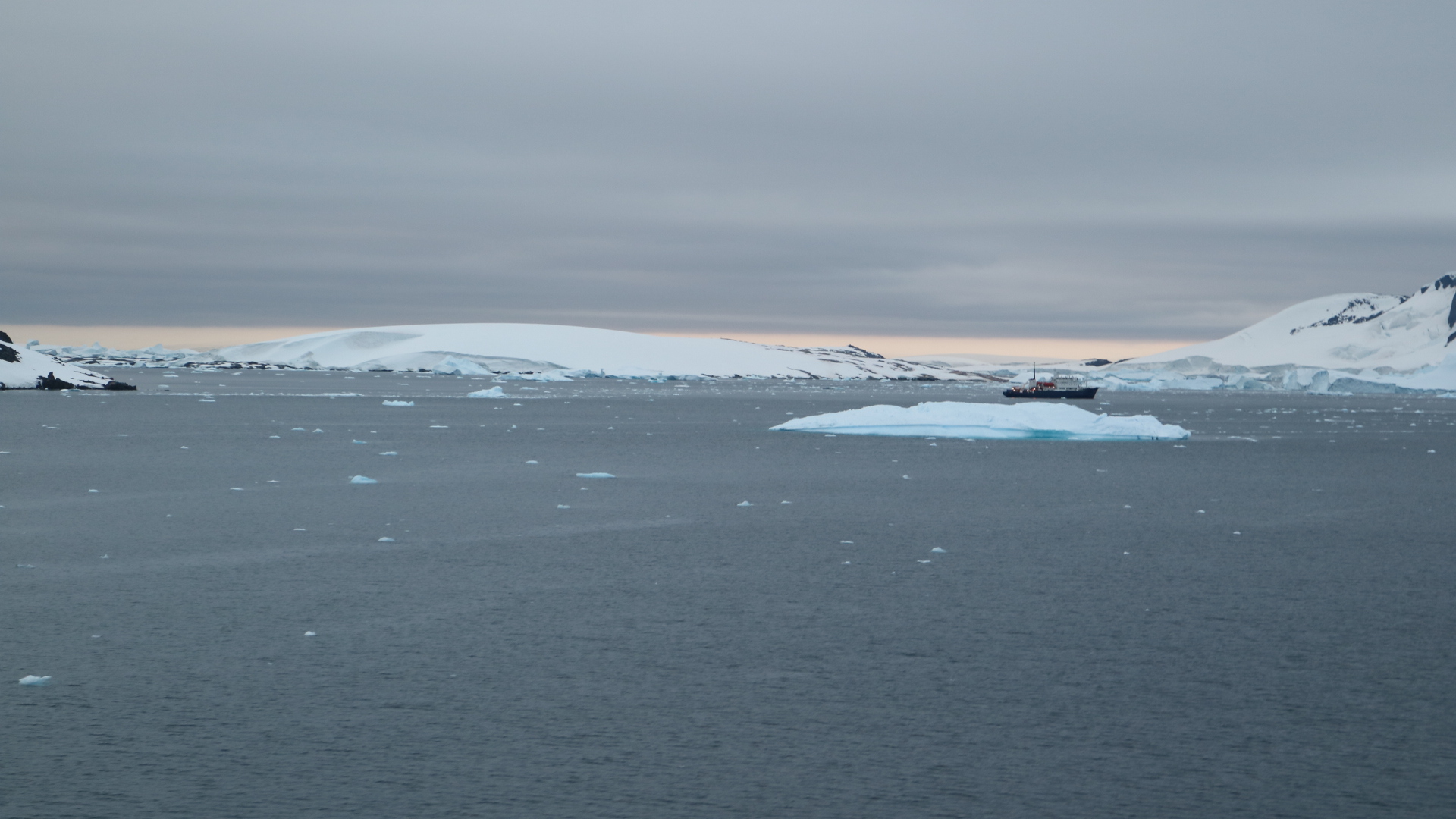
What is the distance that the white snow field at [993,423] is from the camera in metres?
32.6

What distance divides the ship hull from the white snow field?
170ft

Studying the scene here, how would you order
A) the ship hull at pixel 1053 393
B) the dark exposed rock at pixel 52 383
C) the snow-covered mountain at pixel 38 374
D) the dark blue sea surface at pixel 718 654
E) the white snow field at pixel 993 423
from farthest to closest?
the ship hull at pixel 1053 393 < the dark exposed rock at pixel 52 383 < the snow-covered mountain at pixel 38 374 < the white snow field at pixel 993 423 < the dark blue sea surface at pixel 718 654

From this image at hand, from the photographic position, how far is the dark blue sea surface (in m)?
5.16

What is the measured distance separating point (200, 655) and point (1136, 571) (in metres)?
Result: 7.20

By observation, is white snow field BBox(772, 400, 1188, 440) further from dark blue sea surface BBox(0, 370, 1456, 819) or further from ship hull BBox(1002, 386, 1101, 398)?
ship hull BBox(1002, 386, 1101, 398)

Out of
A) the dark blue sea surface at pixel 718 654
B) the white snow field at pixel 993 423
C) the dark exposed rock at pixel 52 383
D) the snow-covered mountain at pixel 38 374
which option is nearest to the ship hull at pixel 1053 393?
the white snow field at pixel 993 423

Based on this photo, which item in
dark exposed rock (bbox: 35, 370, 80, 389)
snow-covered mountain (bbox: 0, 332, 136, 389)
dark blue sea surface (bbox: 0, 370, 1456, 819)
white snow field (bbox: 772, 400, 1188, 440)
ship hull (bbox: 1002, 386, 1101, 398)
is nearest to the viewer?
dark blue sea surface (bbox: 0, 370, 1456, 819)

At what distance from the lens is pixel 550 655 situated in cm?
727

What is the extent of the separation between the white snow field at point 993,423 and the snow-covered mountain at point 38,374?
4946cm

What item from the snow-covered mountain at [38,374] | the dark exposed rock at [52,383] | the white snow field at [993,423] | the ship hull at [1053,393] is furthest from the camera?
the ship hull at [1053,393]

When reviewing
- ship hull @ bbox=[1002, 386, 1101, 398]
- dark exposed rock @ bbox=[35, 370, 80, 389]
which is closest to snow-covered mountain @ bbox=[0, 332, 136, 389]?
dark exposed rock @ bbox=[35, 370, 80, 389]

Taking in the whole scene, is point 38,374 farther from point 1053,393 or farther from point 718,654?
point 718,654

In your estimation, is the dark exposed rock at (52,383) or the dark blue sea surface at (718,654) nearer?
the dark blue sea surface at (718,654)

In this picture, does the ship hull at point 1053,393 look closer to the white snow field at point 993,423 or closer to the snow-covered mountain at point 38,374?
the white snow field at point 993,423
